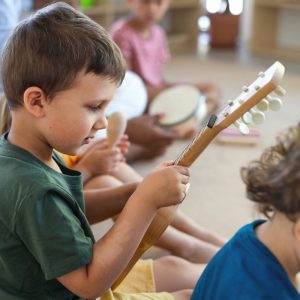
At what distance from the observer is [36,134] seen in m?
0.80

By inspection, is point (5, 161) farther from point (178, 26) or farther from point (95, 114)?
point (178, 26)

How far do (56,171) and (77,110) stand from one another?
0.34ft

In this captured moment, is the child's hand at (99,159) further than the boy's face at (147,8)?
No

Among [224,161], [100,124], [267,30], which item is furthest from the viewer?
[267,30]

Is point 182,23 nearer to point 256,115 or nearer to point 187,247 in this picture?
point 187,247

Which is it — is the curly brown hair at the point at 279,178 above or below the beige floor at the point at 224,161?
above

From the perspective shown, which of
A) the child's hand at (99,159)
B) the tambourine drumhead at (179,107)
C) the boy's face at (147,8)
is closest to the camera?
the child's hand at (99,159)

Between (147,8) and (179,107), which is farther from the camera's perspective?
(147,8)

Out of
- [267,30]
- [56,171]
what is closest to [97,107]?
[56,171]

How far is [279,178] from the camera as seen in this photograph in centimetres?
72

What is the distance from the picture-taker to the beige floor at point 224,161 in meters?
1.59

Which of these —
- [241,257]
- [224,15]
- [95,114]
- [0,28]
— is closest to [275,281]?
[241,257]

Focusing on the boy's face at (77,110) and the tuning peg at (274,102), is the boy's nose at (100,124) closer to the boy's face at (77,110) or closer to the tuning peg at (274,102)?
the boy's face at (77,110)

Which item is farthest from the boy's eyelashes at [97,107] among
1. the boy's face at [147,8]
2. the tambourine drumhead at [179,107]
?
the boy's face at [147,8]
